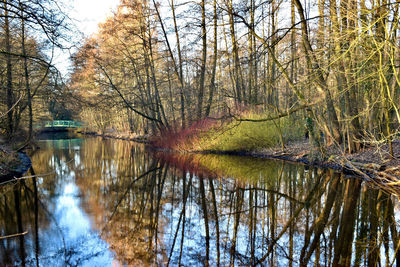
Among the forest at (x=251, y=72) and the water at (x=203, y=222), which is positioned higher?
the forest at (x=251, y=72)

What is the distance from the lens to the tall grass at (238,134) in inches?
578

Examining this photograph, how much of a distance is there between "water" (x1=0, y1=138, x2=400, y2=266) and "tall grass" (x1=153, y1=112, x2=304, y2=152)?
4728mm

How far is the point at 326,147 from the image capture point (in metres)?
12.4

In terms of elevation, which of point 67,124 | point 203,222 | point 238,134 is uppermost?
point 67,124

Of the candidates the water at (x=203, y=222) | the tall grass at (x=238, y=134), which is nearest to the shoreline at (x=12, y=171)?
the water at (x=203, y=222)

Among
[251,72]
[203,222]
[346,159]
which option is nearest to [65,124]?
[251,72]

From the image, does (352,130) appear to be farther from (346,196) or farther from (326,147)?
(346,196)

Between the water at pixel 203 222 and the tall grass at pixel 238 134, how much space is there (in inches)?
186

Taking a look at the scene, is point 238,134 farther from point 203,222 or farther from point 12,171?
point 203,222

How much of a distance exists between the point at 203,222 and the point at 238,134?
9941mm

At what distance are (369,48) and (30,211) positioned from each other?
27.2ft

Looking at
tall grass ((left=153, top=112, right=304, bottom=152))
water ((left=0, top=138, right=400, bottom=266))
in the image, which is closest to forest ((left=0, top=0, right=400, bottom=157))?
tall grass ((left=153, top=112, right=304, bottom=152))

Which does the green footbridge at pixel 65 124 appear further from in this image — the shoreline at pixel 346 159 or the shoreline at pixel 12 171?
the shoreline at pixel 12 171

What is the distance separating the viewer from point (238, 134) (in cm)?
1539
